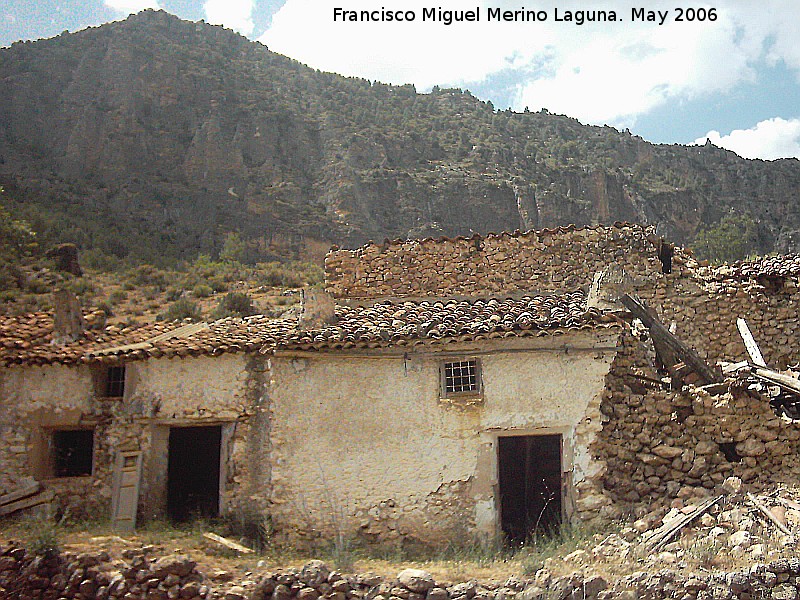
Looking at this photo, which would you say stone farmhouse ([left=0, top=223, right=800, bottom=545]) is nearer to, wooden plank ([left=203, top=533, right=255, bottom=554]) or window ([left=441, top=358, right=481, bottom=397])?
window ([left=441, top=358, right=481, bottom=397])

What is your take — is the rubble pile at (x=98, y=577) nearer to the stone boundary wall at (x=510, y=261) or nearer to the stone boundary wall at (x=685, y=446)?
the stone boundary wall at (x=685, y=446)

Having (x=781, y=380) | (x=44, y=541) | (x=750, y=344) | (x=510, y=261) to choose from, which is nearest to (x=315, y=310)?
(x=44, y=541)

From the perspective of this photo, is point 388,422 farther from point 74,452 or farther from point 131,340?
point 74,452

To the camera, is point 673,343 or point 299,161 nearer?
point 673,343

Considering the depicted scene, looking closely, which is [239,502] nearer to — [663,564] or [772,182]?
[663,564]

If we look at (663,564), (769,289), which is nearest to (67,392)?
(663,564)

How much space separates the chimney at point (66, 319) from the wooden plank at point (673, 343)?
9.77m

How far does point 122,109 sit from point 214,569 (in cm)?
5504

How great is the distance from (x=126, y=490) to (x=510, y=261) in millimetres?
9990

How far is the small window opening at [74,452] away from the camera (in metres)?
12.1

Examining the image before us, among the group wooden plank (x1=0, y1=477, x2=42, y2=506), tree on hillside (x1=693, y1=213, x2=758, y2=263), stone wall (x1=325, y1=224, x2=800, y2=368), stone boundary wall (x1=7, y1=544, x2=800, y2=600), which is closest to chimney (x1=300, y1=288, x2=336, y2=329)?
stone boundary wall (x1=7, y1=544, x2=800, y2=600)

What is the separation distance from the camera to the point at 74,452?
12.1 meters

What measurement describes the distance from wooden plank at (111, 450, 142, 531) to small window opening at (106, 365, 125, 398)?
3.93 ft

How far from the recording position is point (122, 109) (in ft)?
184
